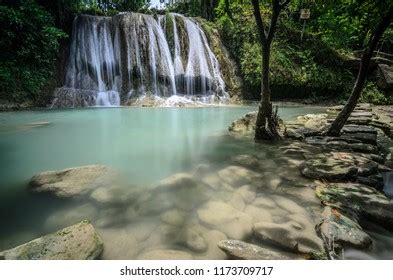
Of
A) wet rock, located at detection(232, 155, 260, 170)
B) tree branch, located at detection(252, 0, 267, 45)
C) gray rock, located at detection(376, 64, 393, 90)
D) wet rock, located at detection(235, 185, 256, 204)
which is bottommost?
wet rock, located at detection(235, 185, 256, 204)

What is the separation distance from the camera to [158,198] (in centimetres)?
289

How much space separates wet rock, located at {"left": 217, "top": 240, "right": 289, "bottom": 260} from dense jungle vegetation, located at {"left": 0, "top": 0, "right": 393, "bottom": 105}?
8.85m

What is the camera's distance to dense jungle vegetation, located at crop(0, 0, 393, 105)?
1159 cm

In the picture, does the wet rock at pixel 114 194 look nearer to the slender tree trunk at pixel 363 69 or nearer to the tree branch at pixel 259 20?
the tree branch at pixel 259 20

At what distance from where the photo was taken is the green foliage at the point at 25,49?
11242mm

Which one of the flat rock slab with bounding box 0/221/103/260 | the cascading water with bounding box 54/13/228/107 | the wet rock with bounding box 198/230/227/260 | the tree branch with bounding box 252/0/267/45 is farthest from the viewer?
the cascading water with bounding box 54/13/228/107

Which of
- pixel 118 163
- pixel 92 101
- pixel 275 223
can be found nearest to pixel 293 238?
pixel 275 223

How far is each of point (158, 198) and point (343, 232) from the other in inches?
65.6

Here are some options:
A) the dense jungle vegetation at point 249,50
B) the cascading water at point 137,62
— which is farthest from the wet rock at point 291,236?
the cascading water at point 137,62

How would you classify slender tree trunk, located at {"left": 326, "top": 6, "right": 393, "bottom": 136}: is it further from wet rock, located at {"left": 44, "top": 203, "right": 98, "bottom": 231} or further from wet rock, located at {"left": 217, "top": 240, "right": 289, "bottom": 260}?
wet rock, located at {"left": 44, "top": 203, "right": 98, "bottom": 231}

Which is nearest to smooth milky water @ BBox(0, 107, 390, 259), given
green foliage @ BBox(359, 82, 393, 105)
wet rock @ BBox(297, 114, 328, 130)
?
wet rock @ BBox(297, 114, 328, 130)

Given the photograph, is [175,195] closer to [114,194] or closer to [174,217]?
[174,217]

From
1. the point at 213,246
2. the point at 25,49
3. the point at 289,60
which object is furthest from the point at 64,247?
the point at 289,60

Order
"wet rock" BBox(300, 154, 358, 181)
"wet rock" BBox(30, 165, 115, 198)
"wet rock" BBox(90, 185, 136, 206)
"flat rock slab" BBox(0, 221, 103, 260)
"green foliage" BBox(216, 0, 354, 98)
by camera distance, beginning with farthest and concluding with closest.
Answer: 1. "green foliage" BBox(216, 0, 354, 98)
2. "wet rock" BBox(300, 154, 358, 181)
3. "wet rock" BBox(30, 165, 115, 198)
4. "wet rock" BBox(90, 185, 136, 206)
5. "flat rock slab" BBox(0, 221, 103, 260)
